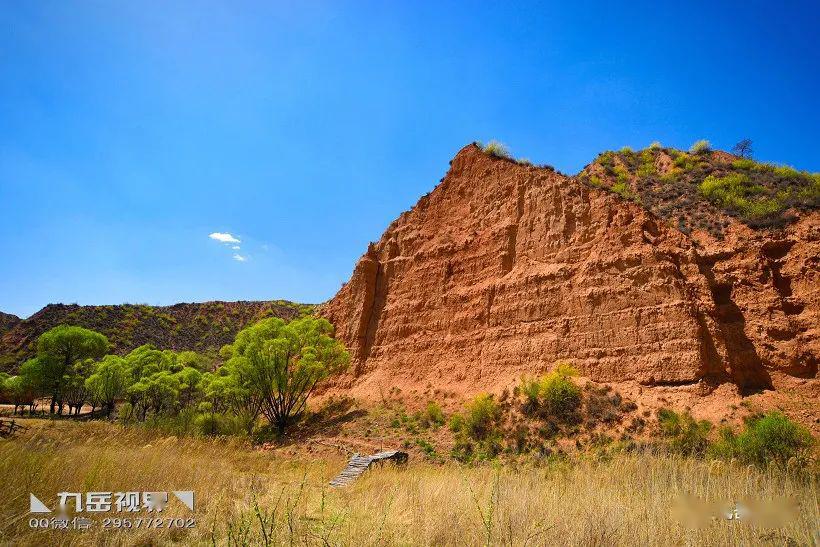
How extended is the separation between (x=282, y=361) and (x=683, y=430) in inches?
857

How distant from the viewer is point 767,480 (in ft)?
20.1

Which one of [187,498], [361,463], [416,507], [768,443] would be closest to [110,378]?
[361,463]

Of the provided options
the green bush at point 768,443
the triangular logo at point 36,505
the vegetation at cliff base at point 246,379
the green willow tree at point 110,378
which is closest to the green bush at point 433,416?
the vegetation at cliff base at point 246,379

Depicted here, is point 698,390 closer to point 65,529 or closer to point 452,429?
point 452,429

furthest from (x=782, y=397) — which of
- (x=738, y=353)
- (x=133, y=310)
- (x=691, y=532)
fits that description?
(x=133, y=310)

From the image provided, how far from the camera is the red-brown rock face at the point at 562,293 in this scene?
18.5 meters

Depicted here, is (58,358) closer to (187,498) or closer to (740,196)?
(187,498)

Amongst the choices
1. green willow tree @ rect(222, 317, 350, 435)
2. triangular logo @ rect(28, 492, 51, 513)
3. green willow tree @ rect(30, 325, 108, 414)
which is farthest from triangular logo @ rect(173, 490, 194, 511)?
green willow tree @ rect(30, 325, 108, 414)

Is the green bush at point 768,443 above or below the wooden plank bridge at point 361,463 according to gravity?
above

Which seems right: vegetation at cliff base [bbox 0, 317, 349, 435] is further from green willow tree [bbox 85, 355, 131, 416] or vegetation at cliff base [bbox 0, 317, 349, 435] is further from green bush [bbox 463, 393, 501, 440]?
green bush [bbox 463, 393, 501, 440]

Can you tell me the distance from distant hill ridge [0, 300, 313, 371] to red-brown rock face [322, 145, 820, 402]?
37.3 m

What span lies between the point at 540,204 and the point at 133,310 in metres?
68.8

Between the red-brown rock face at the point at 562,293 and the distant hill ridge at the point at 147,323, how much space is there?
37.3 metres

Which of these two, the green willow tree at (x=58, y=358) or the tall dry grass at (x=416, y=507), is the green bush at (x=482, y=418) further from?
the green willow tree at (x=58, y=358)
